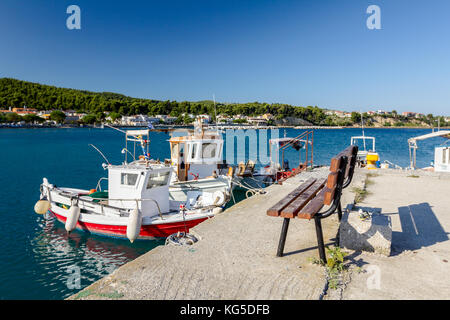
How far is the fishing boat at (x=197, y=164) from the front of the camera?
45.5ft

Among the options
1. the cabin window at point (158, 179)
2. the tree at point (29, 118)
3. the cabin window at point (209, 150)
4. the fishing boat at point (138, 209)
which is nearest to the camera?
the fishing boat at point (138, 209)

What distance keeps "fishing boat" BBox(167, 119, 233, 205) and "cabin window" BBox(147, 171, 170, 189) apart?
115 inches

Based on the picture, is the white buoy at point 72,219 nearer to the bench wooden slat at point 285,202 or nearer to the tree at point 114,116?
the bench wooden slat at point 285,202

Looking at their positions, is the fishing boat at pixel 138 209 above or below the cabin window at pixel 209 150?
below

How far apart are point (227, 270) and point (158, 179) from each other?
23.3 ft

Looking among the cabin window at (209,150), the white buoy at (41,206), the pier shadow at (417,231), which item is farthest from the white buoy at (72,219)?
the pier shadow at (417,231)

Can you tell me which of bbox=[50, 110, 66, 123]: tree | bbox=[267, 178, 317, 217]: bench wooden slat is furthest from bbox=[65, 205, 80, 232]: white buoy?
bbox=[50, 110, 66, 123]: tree

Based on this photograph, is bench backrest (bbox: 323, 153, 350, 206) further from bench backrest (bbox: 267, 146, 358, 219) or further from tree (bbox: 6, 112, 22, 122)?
tree (bbox: 6, 112, 22, 122)

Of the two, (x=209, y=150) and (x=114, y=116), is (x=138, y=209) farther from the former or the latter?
(x=114, y=116)

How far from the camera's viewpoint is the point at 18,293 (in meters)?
7.51

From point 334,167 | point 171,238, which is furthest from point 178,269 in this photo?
point 334,167

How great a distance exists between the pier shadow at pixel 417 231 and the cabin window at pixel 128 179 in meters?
7.87

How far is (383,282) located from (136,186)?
27.1ft

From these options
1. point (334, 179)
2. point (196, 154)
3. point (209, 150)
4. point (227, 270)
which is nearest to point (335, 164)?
point (334, 179)
